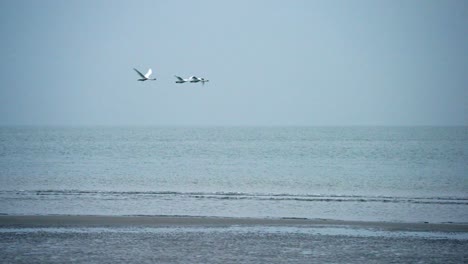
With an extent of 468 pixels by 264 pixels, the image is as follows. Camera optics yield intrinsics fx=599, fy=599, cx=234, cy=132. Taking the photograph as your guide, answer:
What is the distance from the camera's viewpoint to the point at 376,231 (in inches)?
728

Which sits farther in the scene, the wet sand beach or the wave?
the wave

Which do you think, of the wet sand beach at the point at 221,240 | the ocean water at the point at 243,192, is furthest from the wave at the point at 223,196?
the wet sand beach at the point at 221,240

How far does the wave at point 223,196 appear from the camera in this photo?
28.2 m

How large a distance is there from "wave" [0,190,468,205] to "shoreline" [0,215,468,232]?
697 centimetres

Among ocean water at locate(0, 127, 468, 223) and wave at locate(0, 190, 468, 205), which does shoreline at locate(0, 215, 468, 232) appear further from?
wave at locate(0, 190, 468, 205)

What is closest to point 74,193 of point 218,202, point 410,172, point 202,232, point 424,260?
point 218,202

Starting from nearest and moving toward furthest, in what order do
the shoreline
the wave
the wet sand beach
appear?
the wet sand beach → the shoreline → the wave

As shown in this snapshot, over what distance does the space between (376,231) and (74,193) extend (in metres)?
17.5

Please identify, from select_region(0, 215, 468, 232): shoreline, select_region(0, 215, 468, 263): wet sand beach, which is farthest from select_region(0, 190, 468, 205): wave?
select_region(0, 215, 468, 263): wet sand beach

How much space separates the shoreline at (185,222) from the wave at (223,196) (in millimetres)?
6972

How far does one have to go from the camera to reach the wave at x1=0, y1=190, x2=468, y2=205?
28.2 metres

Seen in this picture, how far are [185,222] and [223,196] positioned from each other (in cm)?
932

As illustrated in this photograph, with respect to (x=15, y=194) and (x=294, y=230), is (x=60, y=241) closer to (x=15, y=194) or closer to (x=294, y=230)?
(x=294, y=230)

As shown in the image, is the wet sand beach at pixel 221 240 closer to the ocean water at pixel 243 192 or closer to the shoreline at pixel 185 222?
the shoreline at pixel 185 222
